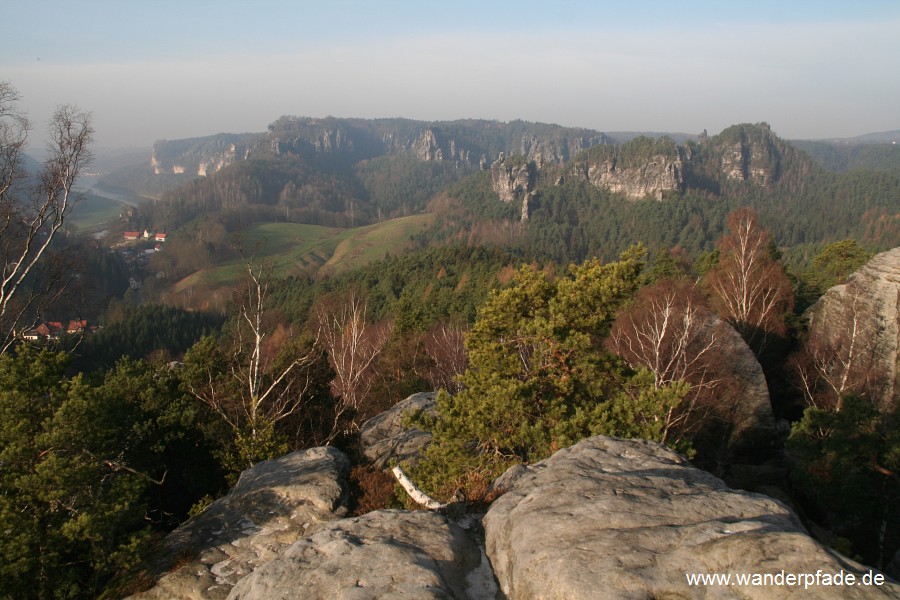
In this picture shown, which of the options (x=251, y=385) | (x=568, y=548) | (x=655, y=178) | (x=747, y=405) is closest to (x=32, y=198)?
(x=251, y=385)

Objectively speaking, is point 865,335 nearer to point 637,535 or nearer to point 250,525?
point 637,535

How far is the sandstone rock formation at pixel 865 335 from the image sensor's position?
24.0 metres

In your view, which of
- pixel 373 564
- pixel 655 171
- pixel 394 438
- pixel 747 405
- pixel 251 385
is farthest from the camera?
pixel 655 171

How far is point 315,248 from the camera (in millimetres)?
169625

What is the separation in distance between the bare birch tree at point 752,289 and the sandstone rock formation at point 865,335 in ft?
7.65

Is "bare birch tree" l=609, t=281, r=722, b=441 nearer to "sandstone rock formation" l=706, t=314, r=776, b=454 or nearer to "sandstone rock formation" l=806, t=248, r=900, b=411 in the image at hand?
"sandstone rock formation" l=706, t=314, r=776, b=454

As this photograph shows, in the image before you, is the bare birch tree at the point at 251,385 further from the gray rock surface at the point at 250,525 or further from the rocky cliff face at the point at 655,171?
the rocky cliff face at the point at 655,171

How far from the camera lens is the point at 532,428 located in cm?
1217

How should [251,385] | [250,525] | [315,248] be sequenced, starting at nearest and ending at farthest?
[250,525] → [251,385] → [315,248]

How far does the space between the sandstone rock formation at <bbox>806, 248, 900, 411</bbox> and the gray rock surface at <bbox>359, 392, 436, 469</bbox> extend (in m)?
17.4

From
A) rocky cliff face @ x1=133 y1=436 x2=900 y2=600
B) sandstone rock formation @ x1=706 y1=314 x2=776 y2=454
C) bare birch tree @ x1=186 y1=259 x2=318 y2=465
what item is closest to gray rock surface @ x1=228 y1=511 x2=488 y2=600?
rocky cliff face @ x1=133 y1=436 x2=900 y2=600

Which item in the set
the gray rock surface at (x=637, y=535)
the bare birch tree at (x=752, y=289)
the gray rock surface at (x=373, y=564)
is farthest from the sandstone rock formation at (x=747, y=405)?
the gray rock surface at (x=373, y=564)

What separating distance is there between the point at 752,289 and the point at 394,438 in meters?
23.2

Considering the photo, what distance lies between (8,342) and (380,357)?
21919 millimetres
